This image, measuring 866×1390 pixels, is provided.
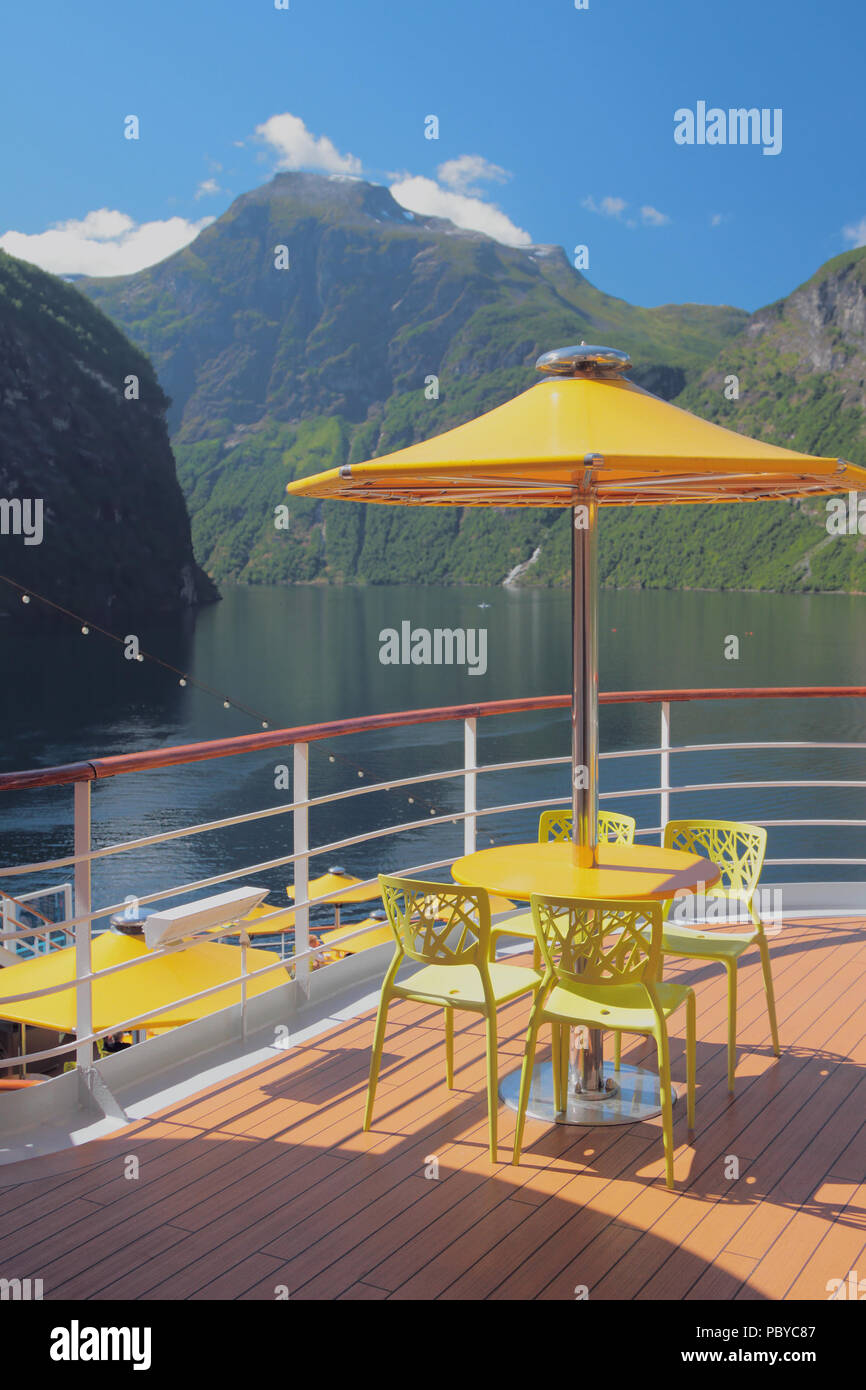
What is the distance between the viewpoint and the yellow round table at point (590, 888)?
2.83m

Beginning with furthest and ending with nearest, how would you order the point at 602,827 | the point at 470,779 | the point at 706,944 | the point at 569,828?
the point at 470,779
the point at 602,827
the point at 569,828
the point at 706,944

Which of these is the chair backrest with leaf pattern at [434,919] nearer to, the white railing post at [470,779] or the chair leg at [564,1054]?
the chair leg at [564,1054]

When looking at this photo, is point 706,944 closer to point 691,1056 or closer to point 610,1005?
point 691,1056

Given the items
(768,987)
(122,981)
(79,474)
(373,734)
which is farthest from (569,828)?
(79,474)

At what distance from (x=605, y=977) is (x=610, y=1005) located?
0.20m

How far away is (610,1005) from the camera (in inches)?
107

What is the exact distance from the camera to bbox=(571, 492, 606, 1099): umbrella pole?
119 inches

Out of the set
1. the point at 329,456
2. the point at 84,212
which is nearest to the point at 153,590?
the point at 329,456

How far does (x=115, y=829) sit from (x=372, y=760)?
28.3ft

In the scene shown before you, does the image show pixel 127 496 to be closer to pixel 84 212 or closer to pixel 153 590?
pixel 153 590

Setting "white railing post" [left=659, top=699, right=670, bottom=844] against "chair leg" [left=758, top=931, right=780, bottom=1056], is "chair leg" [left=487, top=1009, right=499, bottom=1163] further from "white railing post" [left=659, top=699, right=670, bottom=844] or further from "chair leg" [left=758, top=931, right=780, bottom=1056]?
"white railing post" [left=659, top=699, right=670, bottom=844]

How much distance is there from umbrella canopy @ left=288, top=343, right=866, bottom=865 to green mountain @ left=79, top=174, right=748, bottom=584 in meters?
116

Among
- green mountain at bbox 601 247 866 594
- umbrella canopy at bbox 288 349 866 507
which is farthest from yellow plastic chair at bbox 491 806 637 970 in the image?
green mountain at bbox 601 247 866 594

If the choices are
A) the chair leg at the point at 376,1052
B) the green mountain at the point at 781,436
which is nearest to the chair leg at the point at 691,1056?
the chair leg at the point at 376,1052
